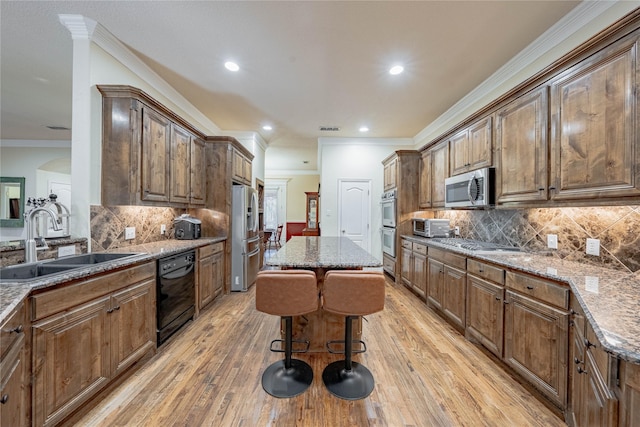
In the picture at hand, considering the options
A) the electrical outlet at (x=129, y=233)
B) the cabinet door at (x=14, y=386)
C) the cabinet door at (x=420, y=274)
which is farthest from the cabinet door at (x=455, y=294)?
the electrical outlet at (x=129, y=233)

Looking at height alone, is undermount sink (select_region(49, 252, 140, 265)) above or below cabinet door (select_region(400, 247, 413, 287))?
above

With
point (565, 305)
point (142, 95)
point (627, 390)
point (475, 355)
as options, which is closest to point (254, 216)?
point (142, 95)

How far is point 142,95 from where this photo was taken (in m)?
2.41

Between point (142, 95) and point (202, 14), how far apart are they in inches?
37.1

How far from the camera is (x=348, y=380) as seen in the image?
189 centimetres

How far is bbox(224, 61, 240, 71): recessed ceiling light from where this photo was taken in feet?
9.15

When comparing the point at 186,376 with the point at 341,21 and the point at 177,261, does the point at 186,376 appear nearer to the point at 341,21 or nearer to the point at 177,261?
the point at 177,261

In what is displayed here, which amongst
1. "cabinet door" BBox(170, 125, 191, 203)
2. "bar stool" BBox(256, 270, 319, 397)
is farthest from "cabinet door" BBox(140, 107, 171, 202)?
"bar stool" BBox(256, 270, 319, 397)

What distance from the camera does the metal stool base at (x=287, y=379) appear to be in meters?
1.81

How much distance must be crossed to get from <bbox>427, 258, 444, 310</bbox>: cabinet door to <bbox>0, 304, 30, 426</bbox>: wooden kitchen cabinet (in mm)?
3363

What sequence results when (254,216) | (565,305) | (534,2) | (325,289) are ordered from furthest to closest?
1. (254,216)
2. (534,2)
3. (325,289)
4. (565,305)

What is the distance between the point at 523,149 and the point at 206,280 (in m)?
3.73

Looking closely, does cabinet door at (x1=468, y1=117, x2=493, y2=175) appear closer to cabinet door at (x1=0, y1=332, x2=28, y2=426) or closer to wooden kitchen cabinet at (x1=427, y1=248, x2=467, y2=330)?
wooden kitchen cabinet at (x1=427, y1=248, x2=467, y2=330)

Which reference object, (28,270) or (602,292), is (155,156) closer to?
(28,270)
